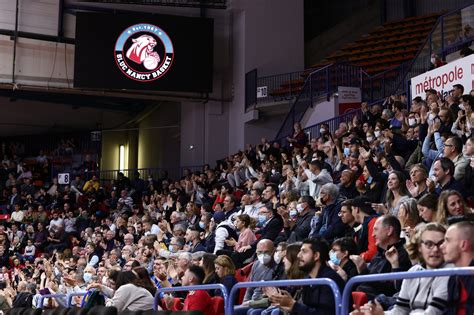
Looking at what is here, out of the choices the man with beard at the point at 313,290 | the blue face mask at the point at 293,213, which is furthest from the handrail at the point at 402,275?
the blue face mask at the point at 293,213

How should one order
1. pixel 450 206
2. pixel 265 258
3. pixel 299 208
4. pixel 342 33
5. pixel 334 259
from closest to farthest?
pixel 450 206 < pixel 334 259 < pixel 265 258 < pixel 299 208 < pixel 342 33

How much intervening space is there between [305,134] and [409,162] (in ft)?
23.6

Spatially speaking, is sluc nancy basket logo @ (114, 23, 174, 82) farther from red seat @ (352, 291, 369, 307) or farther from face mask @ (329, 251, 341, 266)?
red seat @ (352, 291, 369, 307)

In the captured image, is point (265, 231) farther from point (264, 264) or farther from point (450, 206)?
point (450, 206)

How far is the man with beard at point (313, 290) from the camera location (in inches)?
211

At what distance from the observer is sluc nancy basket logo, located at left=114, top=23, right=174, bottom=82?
2125cm

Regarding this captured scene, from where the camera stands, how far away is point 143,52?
70.1 ft

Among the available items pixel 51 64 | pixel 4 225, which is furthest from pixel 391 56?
pixel 4 225

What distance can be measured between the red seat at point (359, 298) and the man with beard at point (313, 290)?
301 mm

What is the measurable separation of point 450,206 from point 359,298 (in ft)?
5.31

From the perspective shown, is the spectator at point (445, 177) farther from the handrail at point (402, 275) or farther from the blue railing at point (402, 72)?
the blue railing at point (402, 72)

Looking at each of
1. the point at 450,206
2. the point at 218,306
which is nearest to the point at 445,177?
the point at 450,206

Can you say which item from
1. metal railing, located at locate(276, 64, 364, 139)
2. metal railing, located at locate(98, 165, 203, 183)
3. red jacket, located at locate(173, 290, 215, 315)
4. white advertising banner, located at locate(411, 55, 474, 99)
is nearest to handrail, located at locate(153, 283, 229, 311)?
red jacket, located at locate(173, 290, 215, 315)

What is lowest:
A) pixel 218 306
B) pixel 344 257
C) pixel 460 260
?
pixel 218 306
